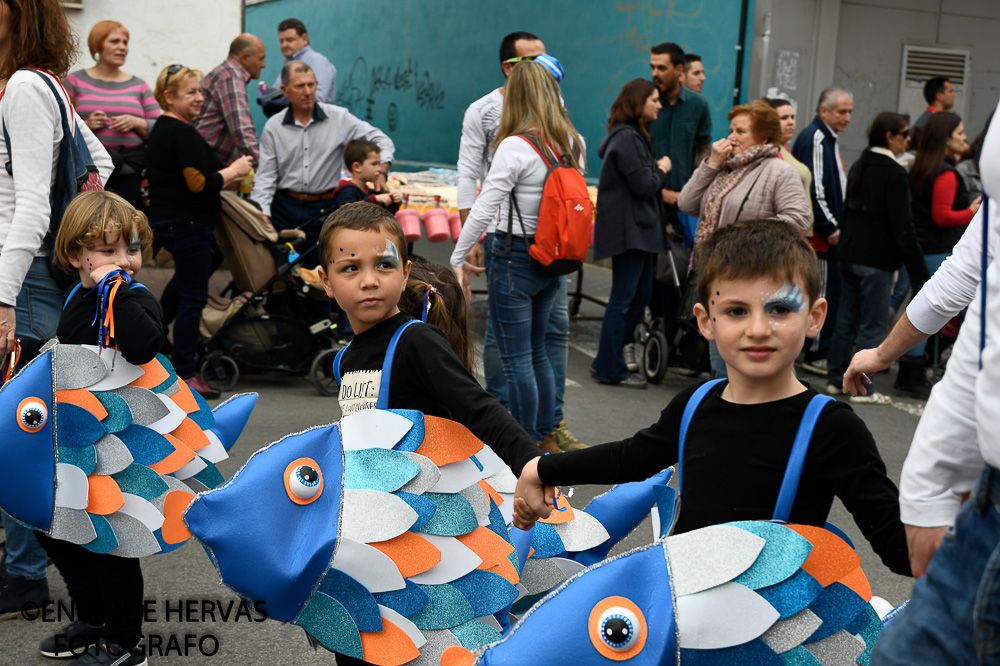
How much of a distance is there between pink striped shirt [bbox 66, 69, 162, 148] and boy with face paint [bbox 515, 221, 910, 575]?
5493mm

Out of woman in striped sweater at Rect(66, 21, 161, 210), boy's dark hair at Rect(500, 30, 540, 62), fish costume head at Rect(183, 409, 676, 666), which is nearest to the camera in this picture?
fish costume head at Rect(183, 409, 676, 666)

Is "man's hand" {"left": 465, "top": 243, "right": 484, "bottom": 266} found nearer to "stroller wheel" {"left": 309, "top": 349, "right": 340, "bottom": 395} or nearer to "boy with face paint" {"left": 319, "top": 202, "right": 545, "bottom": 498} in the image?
"stroller wheel" {"left": 309, "top": 349, "right": 340, "bottom": 395}

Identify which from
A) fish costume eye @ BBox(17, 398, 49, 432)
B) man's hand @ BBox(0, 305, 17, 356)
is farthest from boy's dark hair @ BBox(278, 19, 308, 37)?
fish costume eye @ BBox(17, 398, 49, 432)

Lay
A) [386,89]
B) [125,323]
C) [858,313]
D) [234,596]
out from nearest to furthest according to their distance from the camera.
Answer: [125,323]
[234,596]
[858,313]
[386,89]

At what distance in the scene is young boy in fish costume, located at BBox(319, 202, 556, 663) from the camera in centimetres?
244

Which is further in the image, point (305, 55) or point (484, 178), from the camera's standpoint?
point (305, 55)

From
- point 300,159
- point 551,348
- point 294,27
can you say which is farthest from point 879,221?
point 294,27

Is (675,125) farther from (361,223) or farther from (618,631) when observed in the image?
(618,631)

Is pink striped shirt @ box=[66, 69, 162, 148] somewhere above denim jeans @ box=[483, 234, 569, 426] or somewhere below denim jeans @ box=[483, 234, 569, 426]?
above

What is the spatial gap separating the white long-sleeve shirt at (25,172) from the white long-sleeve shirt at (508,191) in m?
2.25

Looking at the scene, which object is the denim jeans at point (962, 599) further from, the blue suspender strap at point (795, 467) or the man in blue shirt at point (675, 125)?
the man in blue shirt at point (675, 125)

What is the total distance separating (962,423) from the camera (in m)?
1.51

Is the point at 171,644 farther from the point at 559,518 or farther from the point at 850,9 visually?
the point at 850,9

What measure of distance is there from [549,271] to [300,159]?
2.76m
